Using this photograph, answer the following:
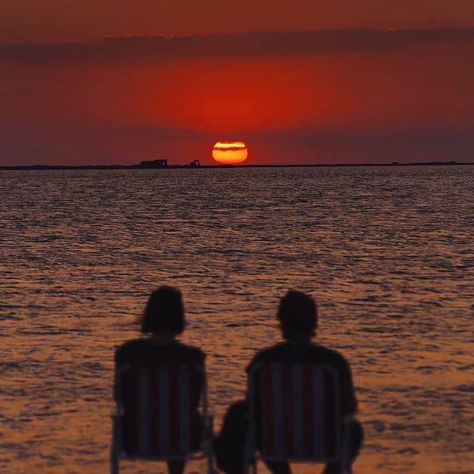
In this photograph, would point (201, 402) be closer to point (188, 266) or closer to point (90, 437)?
point (90, 437)

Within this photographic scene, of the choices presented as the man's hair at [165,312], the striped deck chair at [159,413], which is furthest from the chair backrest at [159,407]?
the man's hair at [165,312]

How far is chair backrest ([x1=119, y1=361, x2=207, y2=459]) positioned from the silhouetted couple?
65mm

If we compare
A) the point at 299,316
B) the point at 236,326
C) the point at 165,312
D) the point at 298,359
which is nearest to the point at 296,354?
the point at 298,359

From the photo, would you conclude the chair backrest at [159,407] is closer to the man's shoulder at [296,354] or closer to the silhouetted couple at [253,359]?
the silhouetted couple at [253,359]

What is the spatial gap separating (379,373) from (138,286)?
11694 millimetres

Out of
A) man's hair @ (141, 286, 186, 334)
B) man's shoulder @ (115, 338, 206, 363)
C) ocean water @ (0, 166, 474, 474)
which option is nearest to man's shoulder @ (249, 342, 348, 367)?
man's shoulder @ (115, 338, 206, 363)

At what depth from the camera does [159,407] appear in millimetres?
6434

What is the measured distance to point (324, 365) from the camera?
6156 millimetres

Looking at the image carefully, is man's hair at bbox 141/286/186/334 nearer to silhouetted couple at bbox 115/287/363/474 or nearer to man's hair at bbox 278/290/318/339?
silhouetted couple at bbox 115/287/363/474

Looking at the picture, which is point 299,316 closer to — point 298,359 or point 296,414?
point 298,359

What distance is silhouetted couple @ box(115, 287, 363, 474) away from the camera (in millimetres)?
6141

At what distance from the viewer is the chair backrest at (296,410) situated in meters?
6.19

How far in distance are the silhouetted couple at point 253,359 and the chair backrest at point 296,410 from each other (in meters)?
0.05

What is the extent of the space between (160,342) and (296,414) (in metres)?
0.84
